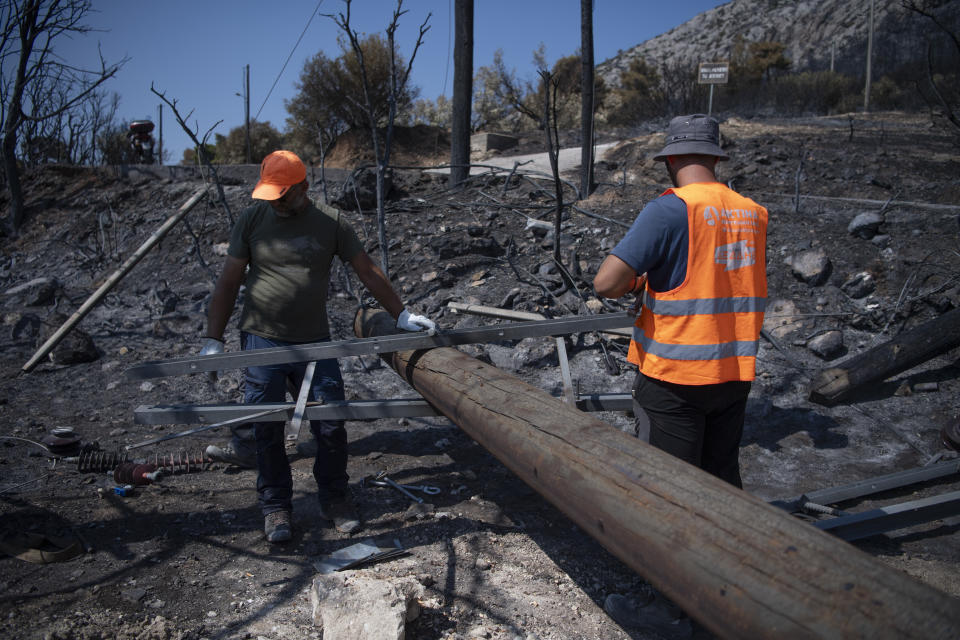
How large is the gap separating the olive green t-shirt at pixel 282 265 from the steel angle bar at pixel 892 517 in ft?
8.61

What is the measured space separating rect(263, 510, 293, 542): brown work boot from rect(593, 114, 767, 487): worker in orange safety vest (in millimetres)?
1776

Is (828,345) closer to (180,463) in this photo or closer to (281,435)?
(281,435)

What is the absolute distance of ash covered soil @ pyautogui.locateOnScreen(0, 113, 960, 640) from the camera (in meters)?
2.52

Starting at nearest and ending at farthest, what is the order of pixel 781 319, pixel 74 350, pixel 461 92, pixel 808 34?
1. pixel 781 319
2. pixel 74 350
3. pixel 461 92
4. pixel 808 34

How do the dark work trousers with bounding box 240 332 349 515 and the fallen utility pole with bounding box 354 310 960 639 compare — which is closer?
the fallen utility pole with bounding box 354 310 960 639

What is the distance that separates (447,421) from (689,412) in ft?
8.65

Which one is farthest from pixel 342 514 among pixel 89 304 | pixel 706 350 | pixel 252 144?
pixel 252 144

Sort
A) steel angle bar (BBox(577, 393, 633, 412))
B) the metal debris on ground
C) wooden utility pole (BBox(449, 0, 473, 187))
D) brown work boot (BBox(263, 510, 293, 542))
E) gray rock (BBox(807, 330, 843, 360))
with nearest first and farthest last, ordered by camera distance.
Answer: the metal debris on ground → brown work boot (BBox(263, 510, 293, 542)) → steel angle bar (BBox(577, 393, 633, 412)) → gray rock (BBox(807, 330, 843, 360)) → wooden utility pole (BBox(449, 0, 473, 187))

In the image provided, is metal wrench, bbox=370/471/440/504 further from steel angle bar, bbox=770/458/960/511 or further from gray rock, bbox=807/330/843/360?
gray rock, bbox=807/330/843/360

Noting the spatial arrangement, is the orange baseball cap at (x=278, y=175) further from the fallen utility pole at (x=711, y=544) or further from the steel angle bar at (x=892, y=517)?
the steel angle bar at (x=892, y=517)

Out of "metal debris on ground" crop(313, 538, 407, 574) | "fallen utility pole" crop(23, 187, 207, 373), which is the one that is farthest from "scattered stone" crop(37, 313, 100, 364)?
"metal debris on ground" crop(313, 538, 407, 574)

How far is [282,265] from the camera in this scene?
3137mm

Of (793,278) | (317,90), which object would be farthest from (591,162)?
(317,90)

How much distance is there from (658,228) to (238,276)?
211 centimetres
